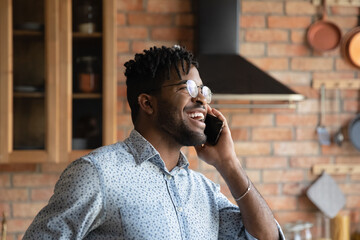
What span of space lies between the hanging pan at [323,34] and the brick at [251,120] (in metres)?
0.47

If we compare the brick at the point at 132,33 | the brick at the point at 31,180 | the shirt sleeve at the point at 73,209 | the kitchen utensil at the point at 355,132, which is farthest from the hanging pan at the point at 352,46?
the shirt sleeve at the point at 73,209

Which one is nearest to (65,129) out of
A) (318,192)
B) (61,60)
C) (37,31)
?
(61,60)

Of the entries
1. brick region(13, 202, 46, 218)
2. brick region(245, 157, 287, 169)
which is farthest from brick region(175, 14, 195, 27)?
brick region(13, 202, 46, 218)

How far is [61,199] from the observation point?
123 centimetres

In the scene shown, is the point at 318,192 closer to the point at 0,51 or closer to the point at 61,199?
the point at 0,51

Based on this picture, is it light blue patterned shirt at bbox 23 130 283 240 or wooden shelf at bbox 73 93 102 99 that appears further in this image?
wooden shelf at bbox 73 93 102 99

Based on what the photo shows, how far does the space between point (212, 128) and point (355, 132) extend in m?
1.69

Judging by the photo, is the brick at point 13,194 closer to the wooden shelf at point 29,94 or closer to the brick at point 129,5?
the wooden shelf at point 29,94

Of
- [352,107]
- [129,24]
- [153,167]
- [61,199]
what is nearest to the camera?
[61,199]

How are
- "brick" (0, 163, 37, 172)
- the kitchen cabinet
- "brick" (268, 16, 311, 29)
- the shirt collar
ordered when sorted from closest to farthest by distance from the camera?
the shirt collar → the kitchen cabinet → "brick" (0, 163, 37, 172) → "brick" (268, 16, 311, 29)

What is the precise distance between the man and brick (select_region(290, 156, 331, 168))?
1.47 m

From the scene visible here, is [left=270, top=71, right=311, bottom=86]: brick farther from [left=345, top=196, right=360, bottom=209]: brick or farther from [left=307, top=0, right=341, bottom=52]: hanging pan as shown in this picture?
[left=345, top=196, right=360, bottom=209]: brick

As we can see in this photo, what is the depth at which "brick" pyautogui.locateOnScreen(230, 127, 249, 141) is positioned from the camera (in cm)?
295

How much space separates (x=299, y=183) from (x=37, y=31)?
160 cm
